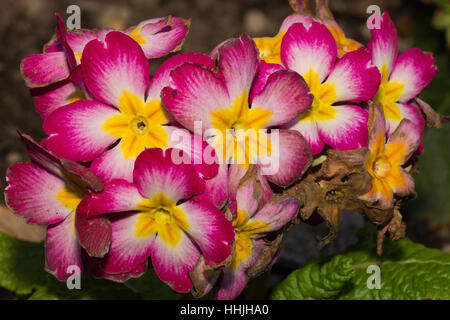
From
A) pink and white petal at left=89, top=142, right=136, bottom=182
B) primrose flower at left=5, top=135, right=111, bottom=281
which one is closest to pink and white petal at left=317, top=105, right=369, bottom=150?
pink and white petal at left=89, top=142, right=136, bottom=182

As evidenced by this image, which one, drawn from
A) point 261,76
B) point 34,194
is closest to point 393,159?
point 261,76

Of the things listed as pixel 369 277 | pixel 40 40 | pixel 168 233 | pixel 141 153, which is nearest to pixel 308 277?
pixel 369 277

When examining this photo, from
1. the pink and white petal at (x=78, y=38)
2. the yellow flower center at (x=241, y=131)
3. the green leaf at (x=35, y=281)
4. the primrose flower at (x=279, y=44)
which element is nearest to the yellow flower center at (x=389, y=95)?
the primrose flower at (x=279, y=44)

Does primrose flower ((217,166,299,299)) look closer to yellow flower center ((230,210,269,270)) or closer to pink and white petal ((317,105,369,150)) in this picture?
yellow flower center ((230,210,269,270))

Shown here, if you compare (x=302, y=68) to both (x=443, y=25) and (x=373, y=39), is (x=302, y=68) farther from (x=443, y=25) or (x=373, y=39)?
(x=443, y=25)

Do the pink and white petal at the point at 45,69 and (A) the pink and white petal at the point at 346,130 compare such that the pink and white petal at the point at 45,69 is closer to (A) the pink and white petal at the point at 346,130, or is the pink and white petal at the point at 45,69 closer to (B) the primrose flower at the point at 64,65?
(B) the primrose flower at the point at 64,65

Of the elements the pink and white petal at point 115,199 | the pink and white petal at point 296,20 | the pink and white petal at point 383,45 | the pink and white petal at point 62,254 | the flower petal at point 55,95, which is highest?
the pink and white petal at point 296,20

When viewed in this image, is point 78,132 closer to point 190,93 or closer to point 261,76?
point 190,93
